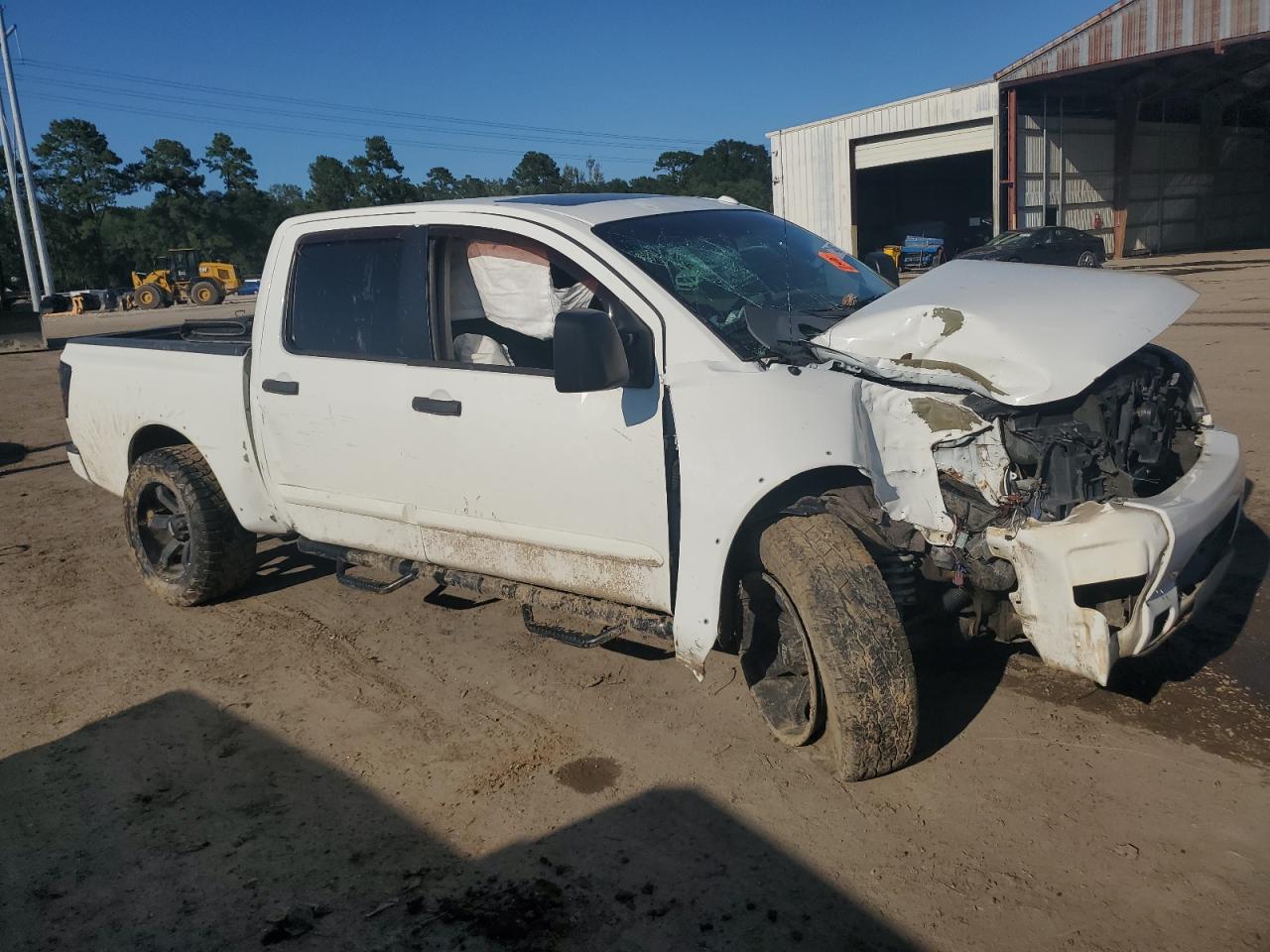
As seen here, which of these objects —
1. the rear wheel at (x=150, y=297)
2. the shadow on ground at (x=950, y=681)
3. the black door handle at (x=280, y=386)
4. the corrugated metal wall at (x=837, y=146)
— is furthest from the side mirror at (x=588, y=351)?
the rear wheel at (x=150, y=297)

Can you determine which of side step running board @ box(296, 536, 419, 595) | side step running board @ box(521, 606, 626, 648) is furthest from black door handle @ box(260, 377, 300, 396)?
side step running board @ box(521, 606, 626, 648)

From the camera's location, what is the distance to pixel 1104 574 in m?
2.99

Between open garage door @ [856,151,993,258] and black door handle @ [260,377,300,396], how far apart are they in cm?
Answer: 3573

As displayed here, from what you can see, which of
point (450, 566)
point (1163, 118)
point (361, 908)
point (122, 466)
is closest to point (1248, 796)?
point (361, 908)

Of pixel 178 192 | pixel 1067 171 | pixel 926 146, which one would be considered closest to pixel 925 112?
pixel 926 146

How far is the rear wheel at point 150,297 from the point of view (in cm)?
3959

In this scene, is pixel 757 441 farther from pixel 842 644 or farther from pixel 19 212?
pixel 19 212

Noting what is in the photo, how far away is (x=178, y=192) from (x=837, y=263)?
71.9 metres

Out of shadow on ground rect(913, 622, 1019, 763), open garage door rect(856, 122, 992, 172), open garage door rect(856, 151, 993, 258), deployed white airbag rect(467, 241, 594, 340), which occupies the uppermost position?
open garage door rect(856, 122, 992, 172)

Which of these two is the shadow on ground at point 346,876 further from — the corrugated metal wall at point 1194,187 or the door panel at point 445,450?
the corrugated metal wall at point 1194,187

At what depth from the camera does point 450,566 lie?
14.2 ft

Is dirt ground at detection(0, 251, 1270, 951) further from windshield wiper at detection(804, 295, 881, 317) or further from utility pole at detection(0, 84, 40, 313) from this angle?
utility pole at detection(0, 84, 40, 313)

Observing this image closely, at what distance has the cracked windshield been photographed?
12.2ft

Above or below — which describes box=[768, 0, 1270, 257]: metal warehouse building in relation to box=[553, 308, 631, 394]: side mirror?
above
